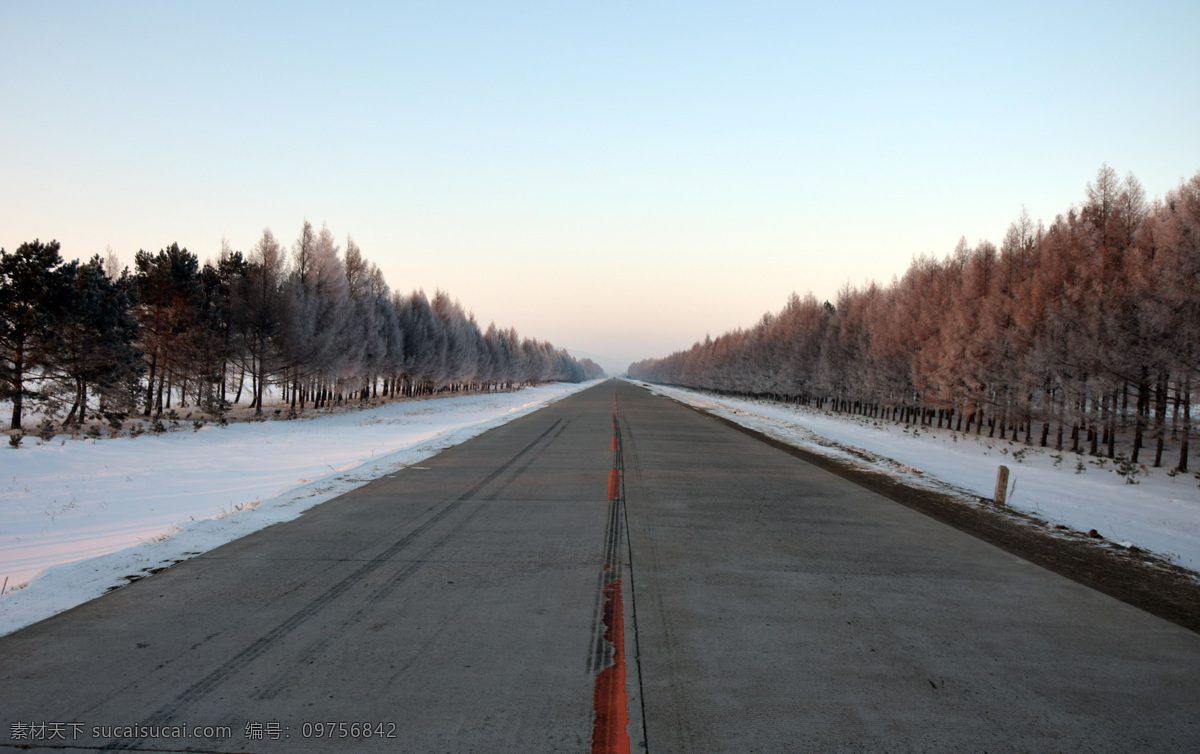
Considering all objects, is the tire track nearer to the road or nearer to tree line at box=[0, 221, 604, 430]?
the road

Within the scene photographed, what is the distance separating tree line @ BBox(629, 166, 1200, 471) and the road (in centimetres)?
1188

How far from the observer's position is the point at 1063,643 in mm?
4301

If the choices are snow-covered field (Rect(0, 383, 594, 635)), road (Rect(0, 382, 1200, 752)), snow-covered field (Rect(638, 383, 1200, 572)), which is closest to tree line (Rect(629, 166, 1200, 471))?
snow-covered field (Rect(638, 383, 1200, 572))

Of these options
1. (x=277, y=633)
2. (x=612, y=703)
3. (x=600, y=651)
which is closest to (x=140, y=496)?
(x=277, y=633)

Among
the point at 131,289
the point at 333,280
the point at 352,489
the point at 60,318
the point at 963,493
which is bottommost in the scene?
the point at 352,489

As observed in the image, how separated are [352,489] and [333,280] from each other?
28695 millimetres

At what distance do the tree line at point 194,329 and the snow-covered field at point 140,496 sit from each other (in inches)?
186

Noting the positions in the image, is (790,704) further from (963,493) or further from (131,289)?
(131,289)

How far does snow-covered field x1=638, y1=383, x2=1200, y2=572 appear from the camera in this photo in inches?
330

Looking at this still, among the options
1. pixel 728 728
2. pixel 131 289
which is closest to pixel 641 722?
pixel 728 728

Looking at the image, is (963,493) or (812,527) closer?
(812,527)

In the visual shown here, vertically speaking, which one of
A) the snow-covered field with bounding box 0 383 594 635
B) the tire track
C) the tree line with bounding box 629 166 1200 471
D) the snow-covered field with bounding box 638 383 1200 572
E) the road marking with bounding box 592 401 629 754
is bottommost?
the snow-covered field with bounding box 0 383 594 635

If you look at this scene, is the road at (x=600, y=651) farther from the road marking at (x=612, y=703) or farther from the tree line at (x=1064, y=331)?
the tree line at (x=1064, y=331)

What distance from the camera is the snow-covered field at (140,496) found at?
219 inches
